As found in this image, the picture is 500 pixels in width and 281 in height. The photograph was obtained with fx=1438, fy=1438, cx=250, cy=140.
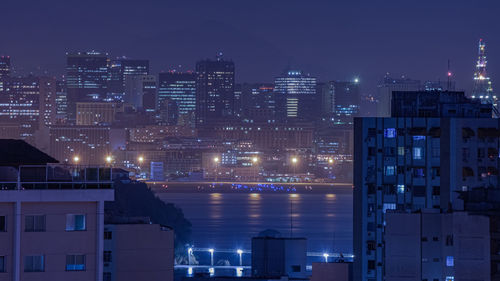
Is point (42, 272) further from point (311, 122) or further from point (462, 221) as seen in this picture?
point (311, 122)

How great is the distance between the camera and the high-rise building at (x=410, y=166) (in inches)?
1034

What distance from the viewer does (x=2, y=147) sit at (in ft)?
38.2

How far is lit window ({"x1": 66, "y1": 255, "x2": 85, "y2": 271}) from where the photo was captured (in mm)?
10734

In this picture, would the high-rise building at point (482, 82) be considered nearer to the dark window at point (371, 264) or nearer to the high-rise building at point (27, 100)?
the dark window at point (371, 264)

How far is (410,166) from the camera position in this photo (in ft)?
89.5

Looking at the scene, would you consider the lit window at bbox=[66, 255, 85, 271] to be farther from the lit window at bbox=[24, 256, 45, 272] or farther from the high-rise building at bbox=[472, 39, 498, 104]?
the high-rise building at bbox=[472, 39, 498, 104]

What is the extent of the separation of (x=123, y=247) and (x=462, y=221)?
13.9ft

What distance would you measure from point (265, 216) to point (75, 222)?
3491 inches

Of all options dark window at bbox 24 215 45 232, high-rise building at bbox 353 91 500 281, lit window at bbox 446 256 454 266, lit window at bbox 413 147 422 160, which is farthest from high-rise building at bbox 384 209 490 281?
lit window at bbox 413 147 422 160

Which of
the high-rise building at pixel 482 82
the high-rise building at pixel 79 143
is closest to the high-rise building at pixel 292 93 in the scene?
the high-rise building at pixel 79 143

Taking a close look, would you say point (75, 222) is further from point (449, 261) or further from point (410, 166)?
point (410, 166)

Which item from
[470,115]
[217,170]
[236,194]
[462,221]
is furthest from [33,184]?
[217,170]

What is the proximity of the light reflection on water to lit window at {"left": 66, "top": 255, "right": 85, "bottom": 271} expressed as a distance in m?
41.4

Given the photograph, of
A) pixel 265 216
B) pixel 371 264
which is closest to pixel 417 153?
pixel 371 264
